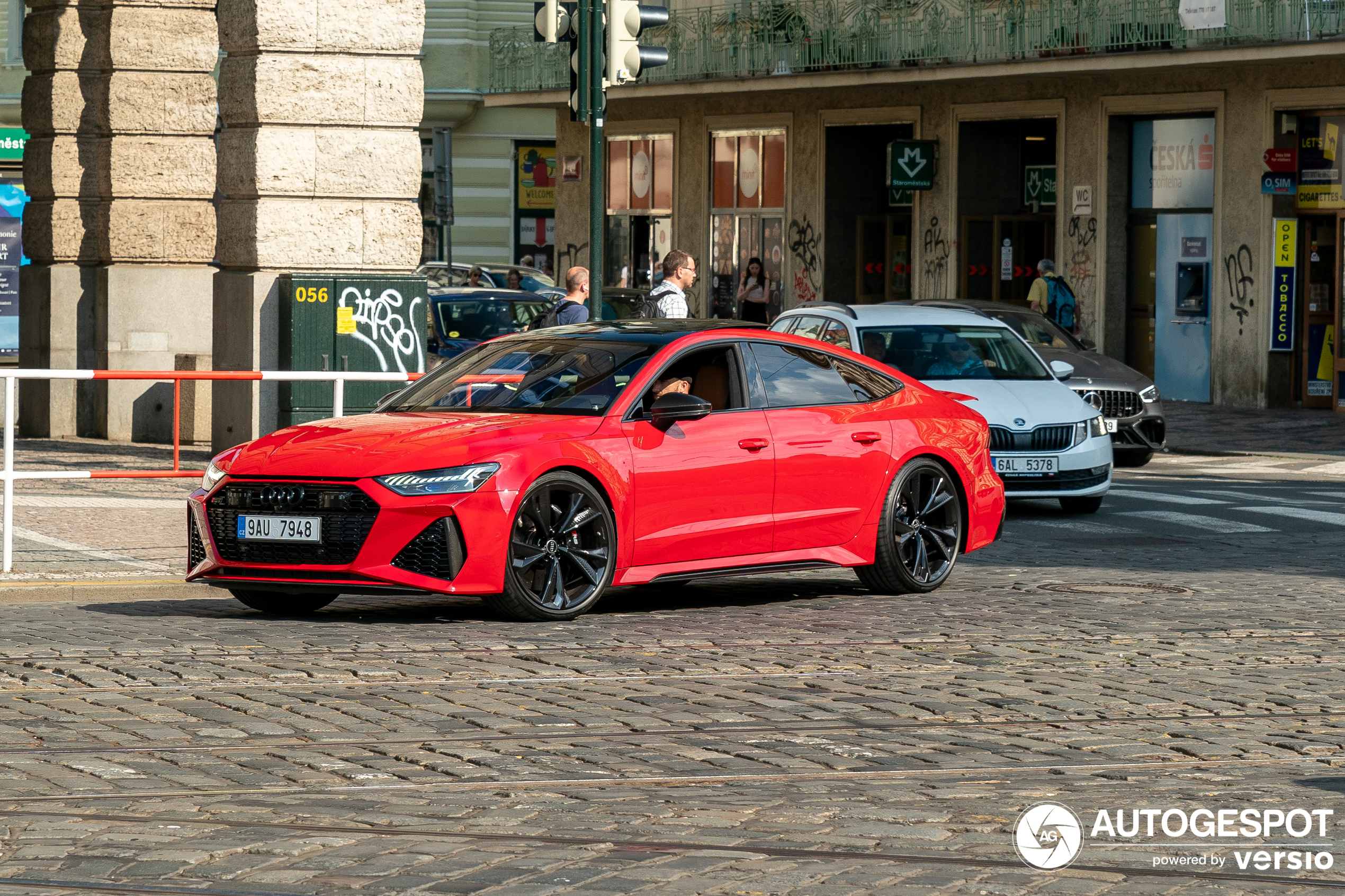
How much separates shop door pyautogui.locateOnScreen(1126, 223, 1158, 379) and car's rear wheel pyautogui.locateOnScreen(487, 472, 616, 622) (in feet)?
73.8

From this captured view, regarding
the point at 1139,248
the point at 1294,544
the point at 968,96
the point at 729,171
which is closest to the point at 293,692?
the point at 1294,544

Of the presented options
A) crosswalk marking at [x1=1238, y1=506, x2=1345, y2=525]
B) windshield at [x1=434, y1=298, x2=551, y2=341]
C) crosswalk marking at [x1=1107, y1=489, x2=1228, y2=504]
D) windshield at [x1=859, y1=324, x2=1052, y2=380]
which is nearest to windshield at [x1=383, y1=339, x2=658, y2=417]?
windshield at [x1=859, y1=324, x2=1052, y2=380]

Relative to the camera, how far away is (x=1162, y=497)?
1859 cm

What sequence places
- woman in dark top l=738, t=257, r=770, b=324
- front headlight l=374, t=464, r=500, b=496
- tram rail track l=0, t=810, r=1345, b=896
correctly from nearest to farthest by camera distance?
tram rail track l=0, t=810, r=1345, b=896 → front headlight l=374, t=464, r=500, b=496 → woman in dark top l=738, t=257, r=770, b=324

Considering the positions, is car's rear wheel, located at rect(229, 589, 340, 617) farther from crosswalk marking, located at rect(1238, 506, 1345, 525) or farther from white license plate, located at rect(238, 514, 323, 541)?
crosswalk marking, located at rect(1238, 506, 1345, 525)

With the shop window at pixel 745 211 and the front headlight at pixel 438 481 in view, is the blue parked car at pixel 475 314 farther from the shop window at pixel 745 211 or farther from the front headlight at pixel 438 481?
the front headlight at pixel 438 481

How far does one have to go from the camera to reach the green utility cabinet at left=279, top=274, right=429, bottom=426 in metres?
17.5

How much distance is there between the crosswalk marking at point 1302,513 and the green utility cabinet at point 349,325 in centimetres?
645

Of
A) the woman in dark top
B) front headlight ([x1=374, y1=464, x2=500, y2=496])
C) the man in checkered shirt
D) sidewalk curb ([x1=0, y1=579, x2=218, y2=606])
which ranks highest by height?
the woman in dark top

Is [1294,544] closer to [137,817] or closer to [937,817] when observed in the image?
[937,817]

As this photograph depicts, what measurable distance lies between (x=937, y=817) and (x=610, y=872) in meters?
1.13

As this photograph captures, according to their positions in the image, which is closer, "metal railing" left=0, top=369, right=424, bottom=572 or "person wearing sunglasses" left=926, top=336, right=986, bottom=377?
"metal railing" left=0, top=369, right=424, bottom=572

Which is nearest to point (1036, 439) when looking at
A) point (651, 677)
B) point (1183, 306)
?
point (651, 677)

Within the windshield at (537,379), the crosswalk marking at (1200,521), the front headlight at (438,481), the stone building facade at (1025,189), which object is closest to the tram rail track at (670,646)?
the front headlight at (438,481)
